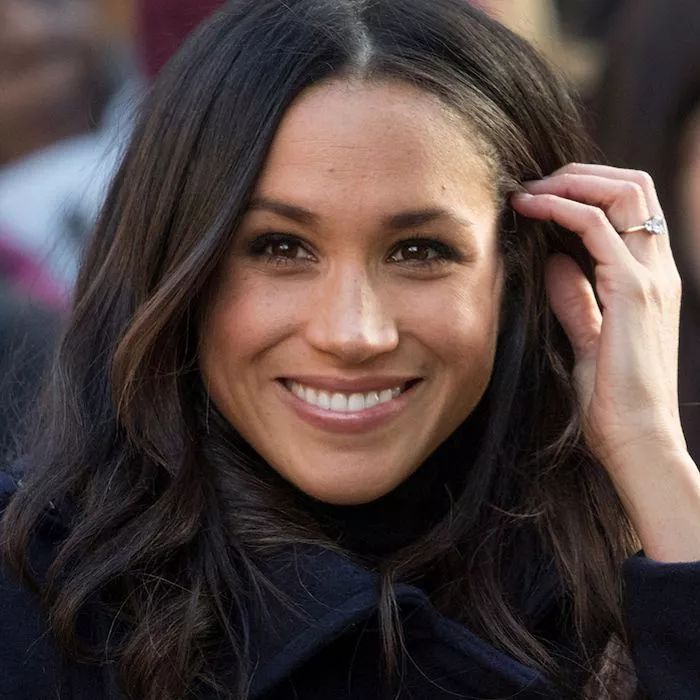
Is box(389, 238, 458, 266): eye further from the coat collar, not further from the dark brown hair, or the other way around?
the coat collar

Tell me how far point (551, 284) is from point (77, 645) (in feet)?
3.63

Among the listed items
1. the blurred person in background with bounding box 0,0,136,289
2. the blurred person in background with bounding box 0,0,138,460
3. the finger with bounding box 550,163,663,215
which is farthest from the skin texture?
the blurred person in background with bounding box 0,0,136,289

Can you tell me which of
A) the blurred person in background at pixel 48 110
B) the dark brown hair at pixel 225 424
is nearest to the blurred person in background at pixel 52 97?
the blurred person in background at pixel 48 110

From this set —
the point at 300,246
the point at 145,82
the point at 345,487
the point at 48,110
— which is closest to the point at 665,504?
the point at 345,487

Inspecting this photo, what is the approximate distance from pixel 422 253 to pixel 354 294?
0.17m

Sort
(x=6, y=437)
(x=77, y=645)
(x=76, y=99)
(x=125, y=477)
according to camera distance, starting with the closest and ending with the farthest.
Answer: (x=77, y=645) → (x=125, y=477) → (x=6, y=437) → (x=76, y=99)

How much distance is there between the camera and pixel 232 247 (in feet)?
8.25

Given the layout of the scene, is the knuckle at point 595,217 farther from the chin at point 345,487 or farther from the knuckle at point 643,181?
the chin at point 345,487

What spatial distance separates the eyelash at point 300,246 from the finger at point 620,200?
34 centimetres

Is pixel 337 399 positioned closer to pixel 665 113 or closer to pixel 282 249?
pixel 282 249

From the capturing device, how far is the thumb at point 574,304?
289cm

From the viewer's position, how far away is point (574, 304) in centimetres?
289

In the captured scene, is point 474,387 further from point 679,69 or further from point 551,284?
point 679,69

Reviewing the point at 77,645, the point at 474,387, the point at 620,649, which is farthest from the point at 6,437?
the point at 620,649
